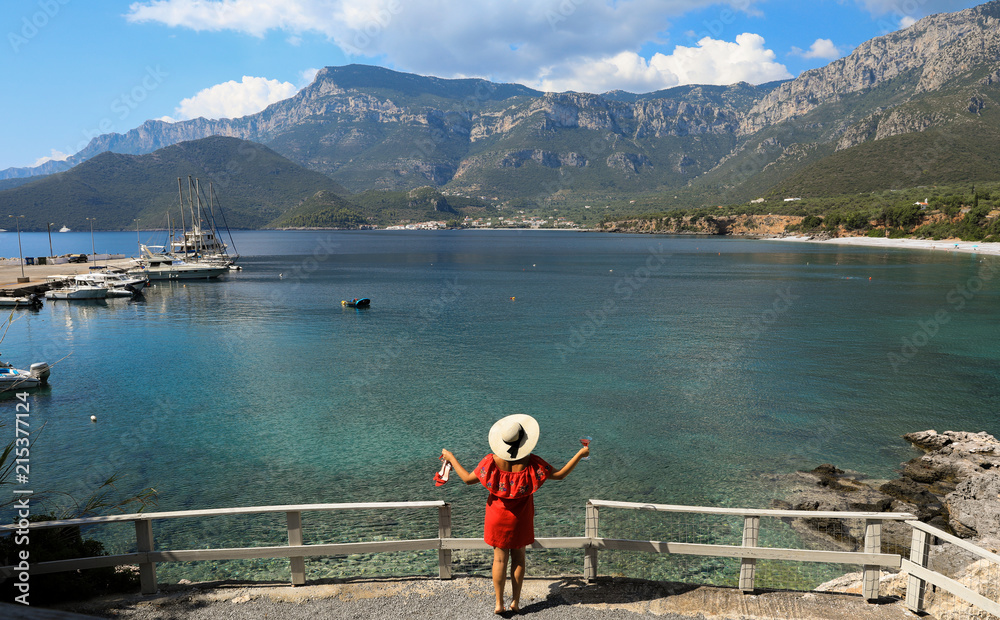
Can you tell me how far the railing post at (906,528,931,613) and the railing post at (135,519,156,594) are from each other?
8.90 metres

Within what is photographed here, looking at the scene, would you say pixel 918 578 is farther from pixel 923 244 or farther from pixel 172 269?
pixel 923 244

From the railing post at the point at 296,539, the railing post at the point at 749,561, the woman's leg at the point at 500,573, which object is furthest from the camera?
the railing post at the point at 749,561

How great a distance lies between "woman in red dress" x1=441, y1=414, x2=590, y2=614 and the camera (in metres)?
6.14

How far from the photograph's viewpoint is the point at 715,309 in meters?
50.0

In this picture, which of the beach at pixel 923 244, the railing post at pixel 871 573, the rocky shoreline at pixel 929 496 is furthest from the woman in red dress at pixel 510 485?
the beach at pixel 923 244

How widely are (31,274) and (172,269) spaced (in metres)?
16.3

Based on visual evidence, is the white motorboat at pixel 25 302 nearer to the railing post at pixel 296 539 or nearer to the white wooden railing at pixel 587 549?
the white wooden railing at pixel 587 549

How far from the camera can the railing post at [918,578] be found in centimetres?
633

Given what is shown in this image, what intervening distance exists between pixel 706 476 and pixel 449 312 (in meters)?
35.3

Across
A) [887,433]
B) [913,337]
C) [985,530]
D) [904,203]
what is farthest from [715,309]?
[904,203]

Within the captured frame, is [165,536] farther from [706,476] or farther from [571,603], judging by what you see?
[706,476]

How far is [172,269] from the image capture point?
7906 centimetres

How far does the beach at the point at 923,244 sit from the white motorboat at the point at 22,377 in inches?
5214

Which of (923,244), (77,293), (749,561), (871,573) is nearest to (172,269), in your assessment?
(77,293)
